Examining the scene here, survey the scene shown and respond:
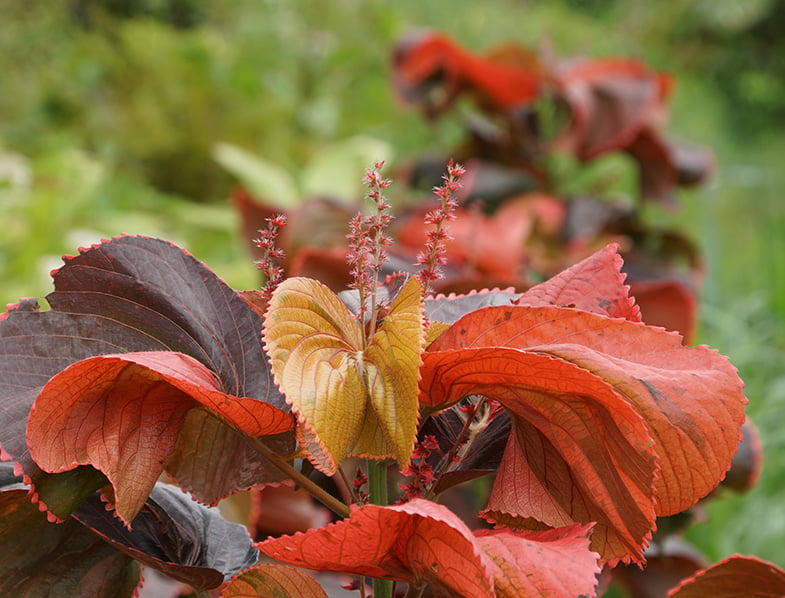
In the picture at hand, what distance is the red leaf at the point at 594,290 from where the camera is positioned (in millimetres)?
420

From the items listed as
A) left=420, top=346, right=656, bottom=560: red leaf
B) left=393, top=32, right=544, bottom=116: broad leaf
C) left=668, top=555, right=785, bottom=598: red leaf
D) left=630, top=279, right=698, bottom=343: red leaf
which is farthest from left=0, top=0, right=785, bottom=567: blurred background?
left=420, top=346, right=656, bottom=560: red leaf

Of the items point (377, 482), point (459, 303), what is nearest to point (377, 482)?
point (377, 482)

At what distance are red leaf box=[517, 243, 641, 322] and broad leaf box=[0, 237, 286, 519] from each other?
0.13 meters

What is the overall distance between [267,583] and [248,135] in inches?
123

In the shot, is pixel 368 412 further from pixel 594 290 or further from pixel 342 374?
pixel 594 290

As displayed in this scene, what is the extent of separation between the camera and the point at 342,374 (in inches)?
14.5

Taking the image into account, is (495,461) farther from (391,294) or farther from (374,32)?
(374,32)

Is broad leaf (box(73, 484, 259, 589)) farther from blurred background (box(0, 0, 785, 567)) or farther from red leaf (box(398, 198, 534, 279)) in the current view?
blurred background (box(0, 0, 785, 567))

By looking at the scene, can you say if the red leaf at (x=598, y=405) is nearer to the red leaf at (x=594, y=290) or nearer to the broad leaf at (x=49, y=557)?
the red leaf at (x=594, y=290)

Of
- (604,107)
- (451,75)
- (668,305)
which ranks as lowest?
(668,305)

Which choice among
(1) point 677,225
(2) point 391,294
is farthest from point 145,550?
(1) point 677,225

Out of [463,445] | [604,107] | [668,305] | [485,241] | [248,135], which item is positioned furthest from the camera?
[248,135]

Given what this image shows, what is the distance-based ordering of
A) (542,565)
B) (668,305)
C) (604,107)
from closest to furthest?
1. (542,565)
2. (668,305)
3. (604,107)

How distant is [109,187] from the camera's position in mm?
3188
